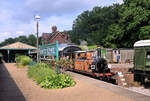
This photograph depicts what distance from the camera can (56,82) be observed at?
951 cm

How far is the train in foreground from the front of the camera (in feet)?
41.9

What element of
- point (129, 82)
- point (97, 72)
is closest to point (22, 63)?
point (97, 72)

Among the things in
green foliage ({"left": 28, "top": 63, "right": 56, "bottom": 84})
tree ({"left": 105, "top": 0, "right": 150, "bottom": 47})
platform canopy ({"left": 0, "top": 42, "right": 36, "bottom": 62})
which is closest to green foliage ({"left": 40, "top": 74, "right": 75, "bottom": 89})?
green foliage ({"left": 28, "top": 63, "right": 56, "bottom": 84})

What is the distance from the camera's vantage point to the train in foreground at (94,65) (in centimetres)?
1277

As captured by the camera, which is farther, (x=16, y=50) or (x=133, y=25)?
(x=16, y=50)

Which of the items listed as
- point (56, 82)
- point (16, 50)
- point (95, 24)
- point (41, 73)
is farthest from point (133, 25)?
point (95, 24)

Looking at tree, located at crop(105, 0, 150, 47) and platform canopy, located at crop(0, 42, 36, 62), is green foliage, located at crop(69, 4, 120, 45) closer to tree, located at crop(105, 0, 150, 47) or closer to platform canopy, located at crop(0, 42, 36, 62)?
platform canopy, located at crop(0, 42, 36, 62)

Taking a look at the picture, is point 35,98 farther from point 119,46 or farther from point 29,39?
point 29,39

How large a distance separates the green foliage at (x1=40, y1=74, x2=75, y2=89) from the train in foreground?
3.39 meters

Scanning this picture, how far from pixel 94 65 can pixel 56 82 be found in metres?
4.18

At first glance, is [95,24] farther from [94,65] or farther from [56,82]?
[56,82]

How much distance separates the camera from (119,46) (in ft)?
103

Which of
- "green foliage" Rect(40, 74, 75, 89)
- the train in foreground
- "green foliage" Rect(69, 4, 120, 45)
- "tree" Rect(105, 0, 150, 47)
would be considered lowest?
"green foliage" Rect(40, 74, 75, 89)

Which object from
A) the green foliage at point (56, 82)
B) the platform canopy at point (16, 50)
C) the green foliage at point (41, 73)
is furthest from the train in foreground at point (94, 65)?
the platform canopy at point (16, 50)
